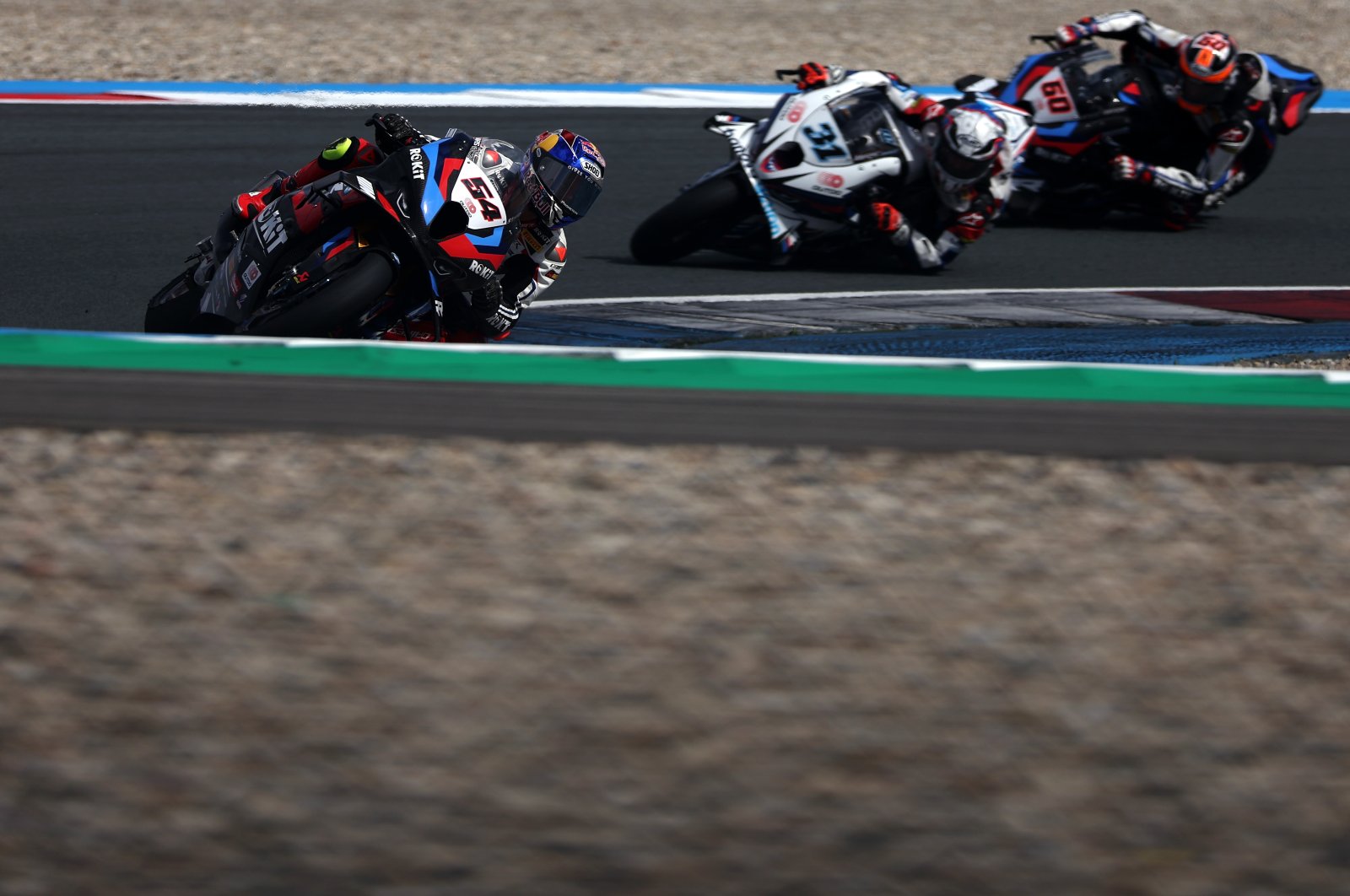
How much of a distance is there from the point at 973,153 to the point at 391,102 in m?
4.98

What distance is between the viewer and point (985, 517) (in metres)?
4.30

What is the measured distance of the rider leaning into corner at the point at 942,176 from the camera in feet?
29.5

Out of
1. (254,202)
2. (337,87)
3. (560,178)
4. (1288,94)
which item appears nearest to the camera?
(560,178)

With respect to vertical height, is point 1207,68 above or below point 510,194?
above

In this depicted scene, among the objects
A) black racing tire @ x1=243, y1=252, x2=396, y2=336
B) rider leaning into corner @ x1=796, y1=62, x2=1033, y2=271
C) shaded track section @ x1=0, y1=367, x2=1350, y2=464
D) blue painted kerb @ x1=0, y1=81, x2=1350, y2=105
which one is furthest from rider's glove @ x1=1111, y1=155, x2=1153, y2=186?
black racing tire @ x1=243, y1=252, x2=396, y2=336

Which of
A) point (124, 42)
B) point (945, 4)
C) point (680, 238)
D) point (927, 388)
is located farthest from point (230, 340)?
point (945, 4)

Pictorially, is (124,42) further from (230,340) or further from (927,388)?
(927,388)

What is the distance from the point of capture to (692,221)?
29.8ft

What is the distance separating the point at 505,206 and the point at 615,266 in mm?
2852

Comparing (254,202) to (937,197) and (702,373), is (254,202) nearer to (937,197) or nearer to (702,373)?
(702,373)

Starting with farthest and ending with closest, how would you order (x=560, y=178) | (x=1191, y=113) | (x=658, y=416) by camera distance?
(x=1191, y=113) → (x=560, y=178) → (x=658, y=416)

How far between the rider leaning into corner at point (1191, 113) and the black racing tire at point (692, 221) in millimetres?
2686

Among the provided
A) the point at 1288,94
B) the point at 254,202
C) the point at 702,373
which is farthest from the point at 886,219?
the point at 702,373

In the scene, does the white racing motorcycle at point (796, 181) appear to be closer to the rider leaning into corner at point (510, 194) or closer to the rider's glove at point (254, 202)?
the rider leaning into corner at point (510, 194)
